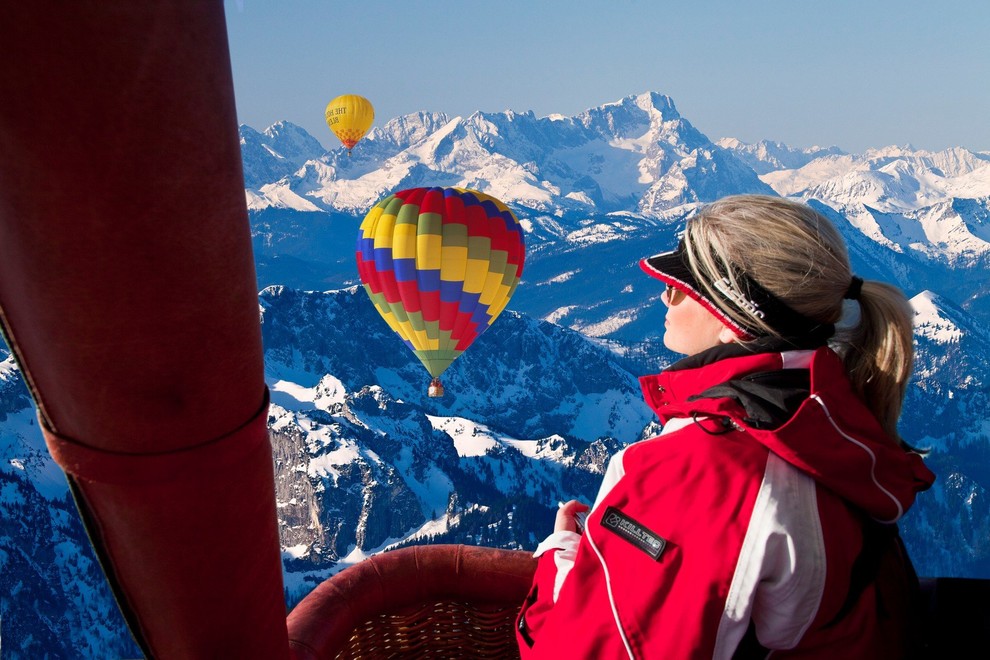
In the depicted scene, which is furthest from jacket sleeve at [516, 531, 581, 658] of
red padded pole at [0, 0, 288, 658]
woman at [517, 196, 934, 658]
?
red padded pole at [0, 0, 288, 658]

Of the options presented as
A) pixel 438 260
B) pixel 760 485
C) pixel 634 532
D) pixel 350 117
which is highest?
pixel 760 485

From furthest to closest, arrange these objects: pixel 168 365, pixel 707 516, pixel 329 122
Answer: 1. pixel 329 122
2. pixel 707 516
3. pixel 168 365

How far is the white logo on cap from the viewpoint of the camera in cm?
249

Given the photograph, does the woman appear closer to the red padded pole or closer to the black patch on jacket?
the black patch on jacket

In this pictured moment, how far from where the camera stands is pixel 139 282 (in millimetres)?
1018

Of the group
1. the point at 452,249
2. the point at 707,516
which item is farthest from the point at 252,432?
the point at 452,249

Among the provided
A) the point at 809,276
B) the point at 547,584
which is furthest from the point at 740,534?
the point at 809,276

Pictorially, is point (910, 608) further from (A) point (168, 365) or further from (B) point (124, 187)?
(B) point (124, 187)

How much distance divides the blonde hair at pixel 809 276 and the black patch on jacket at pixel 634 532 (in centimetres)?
76

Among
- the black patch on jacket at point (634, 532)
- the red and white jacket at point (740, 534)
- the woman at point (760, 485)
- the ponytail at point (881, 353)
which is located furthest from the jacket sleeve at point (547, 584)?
the ponytail at point (881, 353)

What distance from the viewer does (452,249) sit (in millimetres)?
33219

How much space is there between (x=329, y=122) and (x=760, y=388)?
106 m

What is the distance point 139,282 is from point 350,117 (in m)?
104

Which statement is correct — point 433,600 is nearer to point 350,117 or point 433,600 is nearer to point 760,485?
point 760,485
